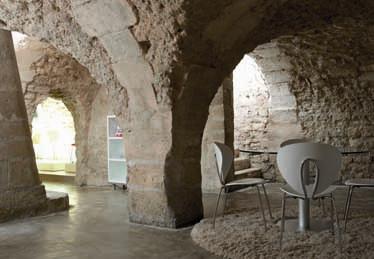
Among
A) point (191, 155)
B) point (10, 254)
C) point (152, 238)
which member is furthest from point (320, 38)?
point (10, 254)

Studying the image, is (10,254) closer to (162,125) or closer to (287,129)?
(162,125)

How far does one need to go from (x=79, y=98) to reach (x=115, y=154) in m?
1.43

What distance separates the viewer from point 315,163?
2918 mm

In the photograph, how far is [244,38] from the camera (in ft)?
14.1

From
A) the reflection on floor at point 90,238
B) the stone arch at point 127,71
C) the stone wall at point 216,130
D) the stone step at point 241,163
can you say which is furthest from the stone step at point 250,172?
the stone arch at point 127,71

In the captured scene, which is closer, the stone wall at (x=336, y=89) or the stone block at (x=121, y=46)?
the stone block at (x=121, y=46)

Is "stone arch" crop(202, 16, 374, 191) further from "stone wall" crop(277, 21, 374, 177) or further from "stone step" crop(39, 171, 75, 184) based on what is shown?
"stone step" crop(39, 171, 75, 184)

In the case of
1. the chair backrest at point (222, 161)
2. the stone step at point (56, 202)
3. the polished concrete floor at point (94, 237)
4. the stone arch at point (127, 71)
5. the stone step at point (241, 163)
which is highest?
the stone arch at point (127, 71)

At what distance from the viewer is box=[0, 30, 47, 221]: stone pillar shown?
4578 millimetres

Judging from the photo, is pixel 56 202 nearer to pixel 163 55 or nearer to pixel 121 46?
pixel 121 46

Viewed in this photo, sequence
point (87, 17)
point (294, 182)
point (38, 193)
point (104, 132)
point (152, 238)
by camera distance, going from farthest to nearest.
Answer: point (104, 132), point (38, 193), point (87, 17), point (152, 238), point (294, 182)

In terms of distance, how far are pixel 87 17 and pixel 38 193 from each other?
2.16 meters

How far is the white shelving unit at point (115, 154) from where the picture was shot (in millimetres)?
7285

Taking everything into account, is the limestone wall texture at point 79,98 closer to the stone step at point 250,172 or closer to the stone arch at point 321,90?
the stone step at point 250,172
